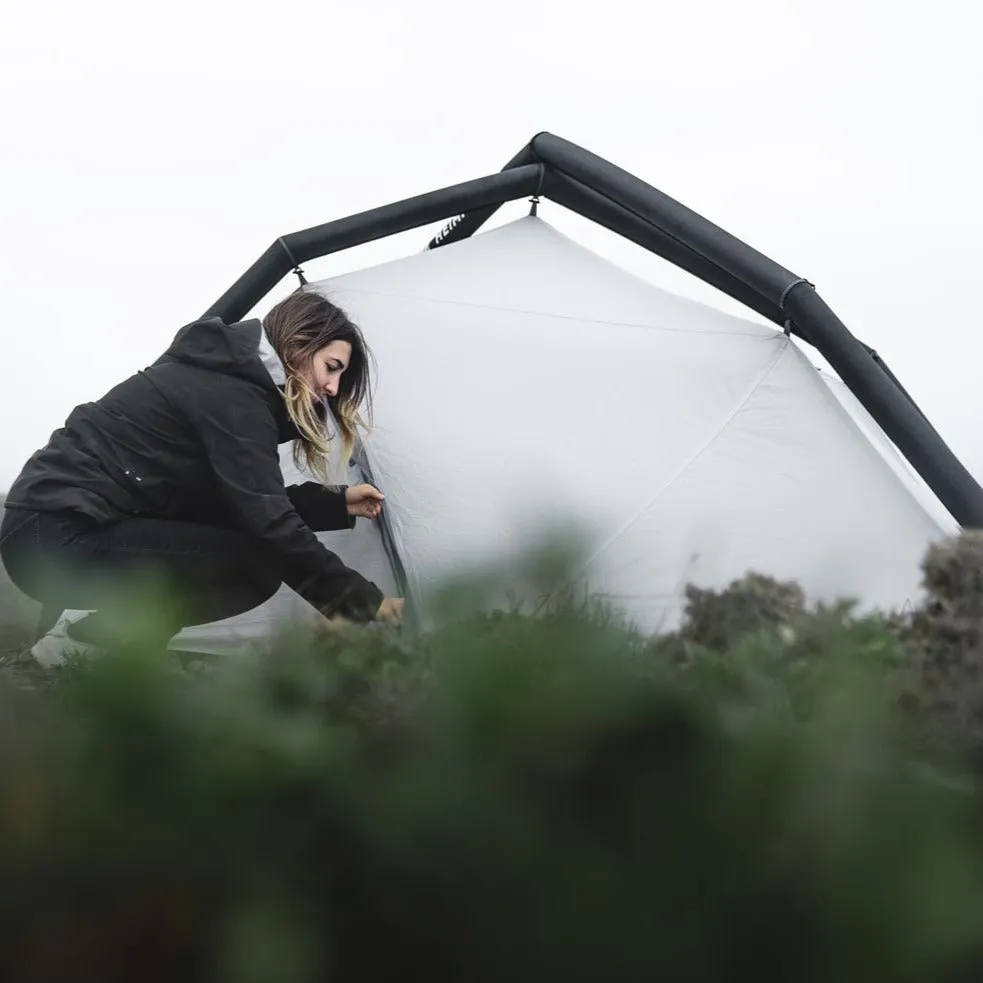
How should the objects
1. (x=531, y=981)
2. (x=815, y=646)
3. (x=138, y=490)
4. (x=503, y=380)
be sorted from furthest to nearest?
(x=503, y=380), (x=138, y=490), (x=815, y=646), (x=531, y=981)

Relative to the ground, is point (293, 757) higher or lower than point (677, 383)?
lower

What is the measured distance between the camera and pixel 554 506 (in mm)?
711

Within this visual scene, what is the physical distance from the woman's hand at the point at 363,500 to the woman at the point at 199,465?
1.20ft

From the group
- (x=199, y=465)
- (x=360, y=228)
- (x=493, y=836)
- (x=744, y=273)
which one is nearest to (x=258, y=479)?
(x=199, y=465)

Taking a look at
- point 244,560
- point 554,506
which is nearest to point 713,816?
point 554,506

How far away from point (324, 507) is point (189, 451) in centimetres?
61

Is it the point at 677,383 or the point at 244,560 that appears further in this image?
the point at 677,383

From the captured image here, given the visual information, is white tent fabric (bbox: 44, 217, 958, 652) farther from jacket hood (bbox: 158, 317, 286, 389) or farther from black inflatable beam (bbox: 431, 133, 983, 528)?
jacket hood (bbox: 158, 317, 286, 389)

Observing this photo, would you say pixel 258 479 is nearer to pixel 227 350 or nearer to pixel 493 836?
pixel 227 350

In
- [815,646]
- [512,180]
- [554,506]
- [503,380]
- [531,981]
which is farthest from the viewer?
[512,180]

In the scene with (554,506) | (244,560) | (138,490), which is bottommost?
(554,506)

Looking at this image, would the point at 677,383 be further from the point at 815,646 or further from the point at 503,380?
the point at 815,646

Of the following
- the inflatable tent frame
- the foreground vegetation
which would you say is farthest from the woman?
the foreground vegetation

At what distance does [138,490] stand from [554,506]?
9.58 feet
